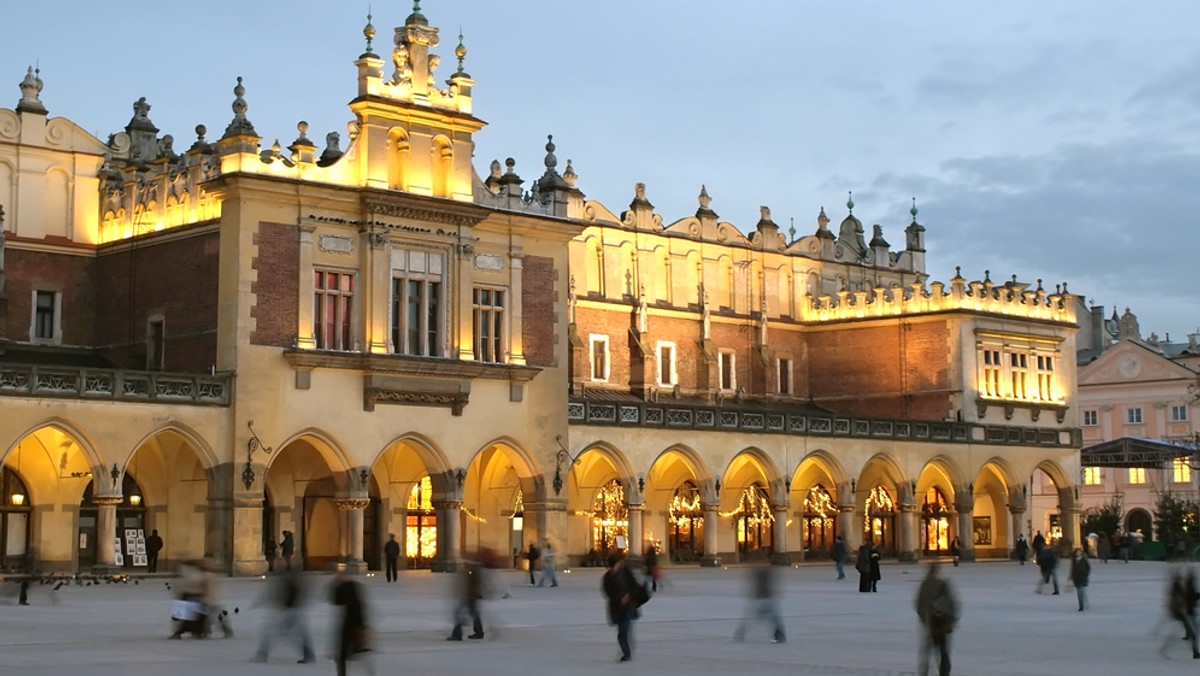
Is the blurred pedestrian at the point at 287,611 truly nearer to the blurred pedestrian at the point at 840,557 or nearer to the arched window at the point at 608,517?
the blurred pedestrian at the point at 840,557

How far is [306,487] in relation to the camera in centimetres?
5656

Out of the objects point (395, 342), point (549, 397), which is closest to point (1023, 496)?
point (549, 397)

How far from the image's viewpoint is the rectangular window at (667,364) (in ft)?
238

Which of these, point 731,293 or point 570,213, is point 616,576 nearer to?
point 570,213

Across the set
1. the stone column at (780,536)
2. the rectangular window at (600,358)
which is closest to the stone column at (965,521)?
the stone column at (780,536)

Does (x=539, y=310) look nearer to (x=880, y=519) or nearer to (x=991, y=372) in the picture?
(x=880, y=519)

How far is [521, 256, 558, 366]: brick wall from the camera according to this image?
58.6 meters

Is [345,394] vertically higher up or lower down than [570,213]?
lower down

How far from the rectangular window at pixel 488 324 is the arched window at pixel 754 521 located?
16175 mm

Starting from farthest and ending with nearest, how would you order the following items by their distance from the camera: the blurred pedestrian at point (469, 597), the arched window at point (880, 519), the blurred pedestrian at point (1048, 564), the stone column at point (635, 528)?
the arched window at point (880, 519), the stone column at point (635, 528), the blurred pedestrian at point (1048, 564), the blurred pedestrian at point (469, 597)

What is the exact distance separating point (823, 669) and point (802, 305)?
5494 centimetres

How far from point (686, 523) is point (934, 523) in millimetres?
12996

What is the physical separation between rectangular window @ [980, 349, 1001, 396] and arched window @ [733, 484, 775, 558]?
11.5 metres

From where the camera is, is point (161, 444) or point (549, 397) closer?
point (161, 444)
